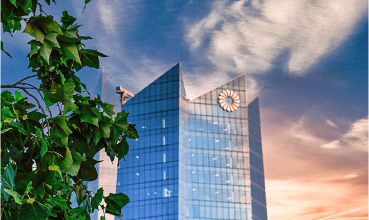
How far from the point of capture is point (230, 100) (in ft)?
339

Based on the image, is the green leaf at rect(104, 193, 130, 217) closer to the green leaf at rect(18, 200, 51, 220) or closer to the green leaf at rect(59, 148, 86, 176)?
the green leaf at rect(59, 148, 86, 176)

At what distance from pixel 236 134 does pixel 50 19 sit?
318 ft

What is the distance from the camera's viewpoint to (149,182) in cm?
9369

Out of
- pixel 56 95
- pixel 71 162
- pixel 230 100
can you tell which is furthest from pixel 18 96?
pixel 230 100

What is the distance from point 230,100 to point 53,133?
100184 millimetres

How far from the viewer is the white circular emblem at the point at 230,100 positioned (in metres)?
102

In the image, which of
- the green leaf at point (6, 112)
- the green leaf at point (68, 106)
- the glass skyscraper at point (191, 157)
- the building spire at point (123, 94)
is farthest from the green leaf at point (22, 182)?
the building spire at point (123, 94)

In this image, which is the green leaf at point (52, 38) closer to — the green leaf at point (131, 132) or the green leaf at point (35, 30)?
the green leaf at point (35, 30)

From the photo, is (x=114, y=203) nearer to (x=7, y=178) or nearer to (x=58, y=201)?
(x=58, y=201)

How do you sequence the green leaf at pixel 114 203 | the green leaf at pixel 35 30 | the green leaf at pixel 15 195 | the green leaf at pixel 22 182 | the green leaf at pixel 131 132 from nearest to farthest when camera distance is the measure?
1. the green leaf at pixel 15 195
2. the green leaf at pixel 22 182
3. the green leaf at pixel 35 30
4. the green leaf at pixel 114 203
5. the green leaf at pixel 131 132

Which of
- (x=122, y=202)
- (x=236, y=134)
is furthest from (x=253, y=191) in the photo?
(x=122, y=202)

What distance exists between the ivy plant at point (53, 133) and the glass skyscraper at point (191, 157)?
85.4m

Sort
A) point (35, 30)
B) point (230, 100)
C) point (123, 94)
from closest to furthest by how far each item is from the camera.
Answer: point (35, 30), point (230, 100), point (123, 94)

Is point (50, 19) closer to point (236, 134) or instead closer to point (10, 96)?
point (10, 96)
